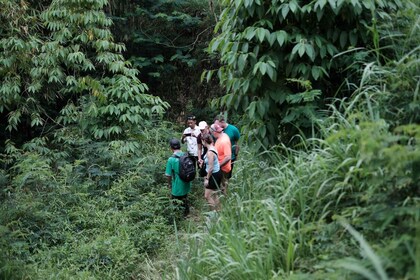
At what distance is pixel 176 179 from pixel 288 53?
11.9 feet

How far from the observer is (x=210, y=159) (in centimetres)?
725

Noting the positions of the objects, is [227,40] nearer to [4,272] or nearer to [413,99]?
[413,99]

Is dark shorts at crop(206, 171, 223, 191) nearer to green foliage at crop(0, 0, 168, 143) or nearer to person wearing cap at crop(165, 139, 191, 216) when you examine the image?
person wearing cap at crop(165, 139, 191, 216)

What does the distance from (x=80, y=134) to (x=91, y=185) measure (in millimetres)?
2264

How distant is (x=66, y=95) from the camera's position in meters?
12.2

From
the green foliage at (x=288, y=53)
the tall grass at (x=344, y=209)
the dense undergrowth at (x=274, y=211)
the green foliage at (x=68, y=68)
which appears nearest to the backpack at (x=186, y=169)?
the dense undergrowth at (x=274, y=211)

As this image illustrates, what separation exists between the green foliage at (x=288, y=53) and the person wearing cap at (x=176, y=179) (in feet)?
8.60

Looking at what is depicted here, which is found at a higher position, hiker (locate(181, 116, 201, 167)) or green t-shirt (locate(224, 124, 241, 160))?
green t-shirt (locate(224, 124, 241, 160))

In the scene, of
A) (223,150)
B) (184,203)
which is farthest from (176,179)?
(223,150)

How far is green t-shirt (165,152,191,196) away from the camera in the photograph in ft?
26.8

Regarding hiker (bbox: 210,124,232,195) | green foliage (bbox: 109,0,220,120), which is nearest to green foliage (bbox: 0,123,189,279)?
hiker (bbox: 210,124,232,195)

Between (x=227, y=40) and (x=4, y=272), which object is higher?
(x=227, y=40)

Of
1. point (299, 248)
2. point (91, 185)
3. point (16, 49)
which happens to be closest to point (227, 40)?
point (299, 248)

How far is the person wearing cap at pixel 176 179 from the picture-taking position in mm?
8172
